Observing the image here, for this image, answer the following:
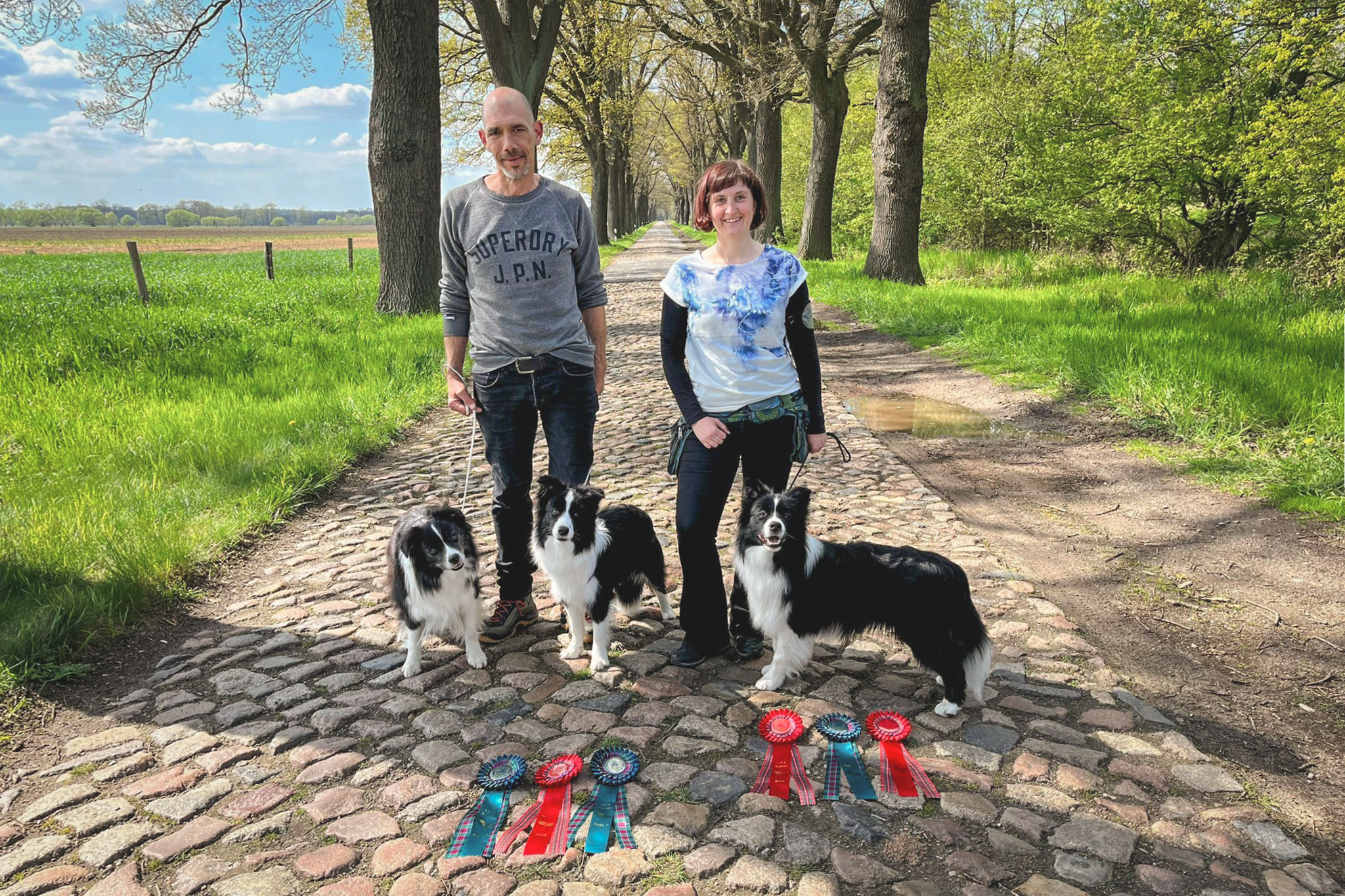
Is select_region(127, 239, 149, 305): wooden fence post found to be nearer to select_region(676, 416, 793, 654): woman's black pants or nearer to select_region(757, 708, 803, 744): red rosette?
select_region(676, 416, 793, 654): woman's black pants

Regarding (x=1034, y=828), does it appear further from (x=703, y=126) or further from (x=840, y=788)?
(x=703, y=126)

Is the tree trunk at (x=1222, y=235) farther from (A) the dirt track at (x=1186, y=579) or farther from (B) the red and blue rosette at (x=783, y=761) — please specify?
(B) the red and blue rosette at (x=783, y=761)

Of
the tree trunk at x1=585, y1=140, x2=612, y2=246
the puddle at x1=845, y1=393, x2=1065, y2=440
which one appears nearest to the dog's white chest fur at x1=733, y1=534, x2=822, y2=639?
the puddle at x1=845, y1=393, x2=1065, y2=440

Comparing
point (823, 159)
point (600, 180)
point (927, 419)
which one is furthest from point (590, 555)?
point (600, 180)

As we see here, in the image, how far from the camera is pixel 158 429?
24.5ft

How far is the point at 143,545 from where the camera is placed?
17.4ft

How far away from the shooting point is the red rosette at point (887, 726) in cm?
354

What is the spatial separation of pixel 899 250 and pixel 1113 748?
604 inches

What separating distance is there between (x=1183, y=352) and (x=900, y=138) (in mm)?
8985

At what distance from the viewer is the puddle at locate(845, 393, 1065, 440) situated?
8.66 metres

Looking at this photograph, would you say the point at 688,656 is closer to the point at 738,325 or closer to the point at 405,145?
the point at 738,325

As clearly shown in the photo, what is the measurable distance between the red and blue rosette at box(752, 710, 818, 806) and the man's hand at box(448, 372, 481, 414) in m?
2.30

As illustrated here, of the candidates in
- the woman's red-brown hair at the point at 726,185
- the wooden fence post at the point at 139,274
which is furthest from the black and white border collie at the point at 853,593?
the wooden fence post at the point at 139,274

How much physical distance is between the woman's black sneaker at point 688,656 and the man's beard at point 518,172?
270 cm
